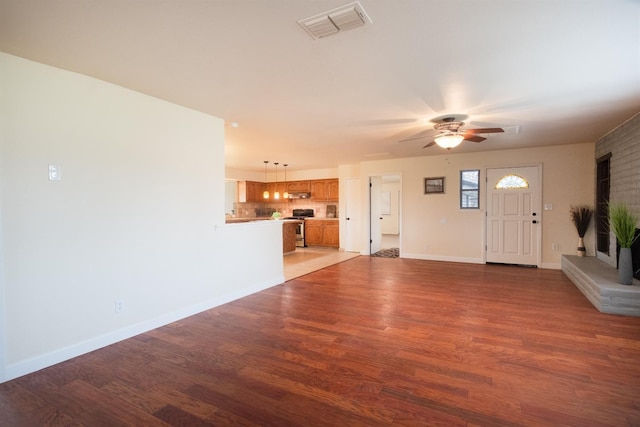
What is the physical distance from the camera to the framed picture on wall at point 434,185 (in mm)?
7426

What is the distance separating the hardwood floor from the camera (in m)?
2.03

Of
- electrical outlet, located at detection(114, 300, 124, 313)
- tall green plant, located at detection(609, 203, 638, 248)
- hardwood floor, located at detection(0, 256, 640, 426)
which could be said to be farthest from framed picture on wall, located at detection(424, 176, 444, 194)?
electrical outlet, located at detection(114, 300, 124, 313)

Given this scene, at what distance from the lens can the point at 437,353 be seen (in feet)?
9.29

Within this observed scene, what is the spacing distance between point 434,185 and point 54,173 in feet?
22.6

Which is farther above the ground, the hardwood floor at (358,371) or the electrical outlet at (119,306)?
the electrical outlet at (119,306)

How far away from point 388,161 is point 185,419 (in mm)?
6980

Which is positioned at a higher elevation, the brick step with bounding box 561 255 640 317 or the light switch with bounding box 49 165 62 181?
the light switch with bounding box 49 165 62 181

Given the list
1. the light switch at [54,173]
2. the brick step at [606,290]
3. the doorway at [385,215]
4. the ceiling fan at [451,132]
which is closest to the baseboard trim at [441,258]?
the doorway at [385,215]

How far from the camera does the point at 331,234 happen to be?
9.70 meters

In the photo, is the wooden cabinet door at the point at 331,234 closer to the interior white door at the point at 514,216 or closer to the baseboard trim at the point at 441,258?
the baseboard trim at the point at 441,258

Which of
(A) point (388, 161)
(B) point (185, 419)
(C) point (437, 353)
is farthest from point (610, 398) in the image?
(A) point (388, 161)

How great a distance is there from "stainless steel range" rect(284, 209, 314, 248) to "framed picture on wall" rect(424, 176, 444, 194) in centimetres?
399

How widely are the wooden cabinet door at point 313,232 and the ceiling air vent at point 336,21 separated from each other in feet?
25.7

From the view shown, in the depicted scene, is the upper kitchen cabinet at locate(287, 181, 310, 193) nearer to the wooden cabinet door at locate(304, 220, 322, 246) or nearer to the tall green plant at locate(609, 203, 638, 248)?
the wooden cabinet door at locate(304, 220, 322, 246)
